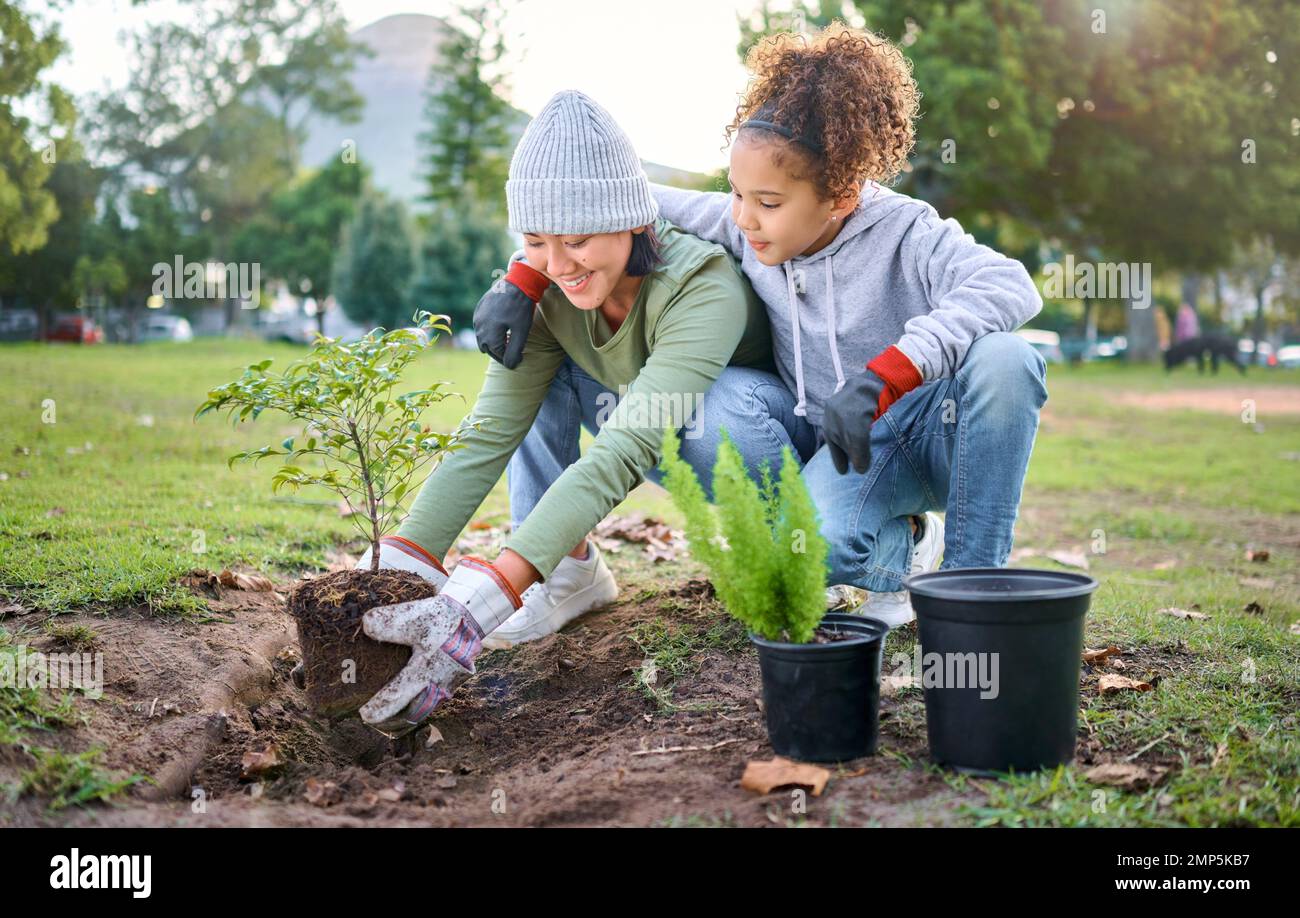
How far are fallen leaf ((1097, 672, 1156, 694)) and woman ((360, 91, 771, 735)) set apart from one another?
1225mm

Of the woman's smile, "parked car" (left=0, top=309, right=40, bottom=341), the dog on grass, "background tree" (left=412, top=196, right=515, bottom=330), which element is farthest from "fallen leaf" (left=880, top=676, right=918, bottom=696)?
"parked car" (left=0, top=309, right=40, bottom=341)

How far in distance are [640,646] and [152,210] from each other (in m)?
42.9

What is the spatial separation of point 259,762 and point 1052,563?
3.67m

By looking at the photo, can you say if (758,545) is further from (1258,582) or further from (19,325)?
(19,325)

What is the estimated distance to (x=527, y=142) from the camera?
2.86m

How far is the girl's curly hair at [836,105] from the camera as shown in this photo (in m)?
2.73

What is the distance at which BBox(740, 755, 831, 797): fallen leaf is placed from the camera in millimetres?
2096

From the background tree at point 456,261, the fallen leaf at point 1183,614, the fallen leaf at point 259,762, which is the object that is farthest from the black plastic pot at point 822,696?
the background tree at point 456,261

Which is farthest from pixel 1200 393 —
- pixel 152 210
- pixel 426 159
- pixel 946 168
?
pixel 152 210

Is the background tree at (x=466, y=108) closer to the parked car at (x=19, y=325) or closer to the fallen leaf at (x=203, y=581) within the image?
the parked car at (x=19, y=325)

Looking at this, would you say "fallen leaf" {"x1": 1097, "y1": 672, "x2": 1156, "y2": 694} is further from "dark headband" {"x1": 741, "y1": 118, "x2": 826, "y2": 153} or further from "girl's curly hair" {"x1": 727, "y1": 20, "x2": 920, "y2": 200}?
"dark headband" {"x1": 741, "y1": 118, "x2": 826, "y2": 153}

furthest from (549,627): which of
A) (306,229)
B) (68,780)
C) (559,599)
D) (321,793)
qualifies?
(306,229)

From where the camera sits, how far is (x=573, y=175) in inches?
110
